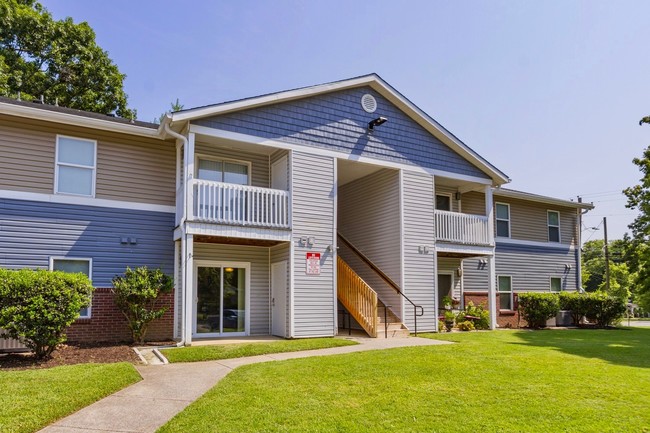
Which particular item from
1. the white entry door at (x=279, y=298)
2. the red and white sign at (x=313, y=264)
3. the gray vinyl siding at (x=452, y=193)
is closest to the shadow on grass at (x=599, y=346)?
the gray vinyl siding at (x=452, y=193)

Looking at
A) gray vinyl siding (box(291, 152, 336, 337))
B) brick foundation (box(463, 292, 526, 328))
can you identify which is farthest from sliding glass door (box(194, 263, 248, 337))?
brick foundation (box(463, 292, 526, 328))

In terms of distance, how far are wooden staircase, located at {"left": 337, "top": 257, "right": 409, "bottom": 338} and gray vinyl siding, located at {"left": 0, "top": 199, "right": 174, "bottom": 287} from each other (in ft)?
16.7

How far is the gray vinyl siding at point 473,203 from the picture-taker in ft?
64.1

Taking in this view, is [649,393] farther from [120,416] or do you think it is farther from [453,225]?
[453,225]

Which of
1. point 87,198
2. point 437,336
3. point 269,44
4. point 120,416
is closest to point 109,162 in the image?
point 87,198

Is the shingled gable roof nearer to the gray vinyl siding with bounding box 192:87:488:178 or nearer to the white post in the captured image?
the gray vinyl siding with bounding box 192:87:488:178

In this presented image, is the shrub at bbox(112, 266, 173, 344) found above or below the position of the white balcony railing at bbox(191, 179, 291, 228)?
below

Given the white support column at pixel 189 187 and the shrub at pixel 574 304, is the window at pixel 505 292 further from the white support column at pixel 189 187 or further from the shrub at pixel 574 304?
the white support column at pixel 189 187

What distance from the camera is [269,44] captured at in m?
15.0

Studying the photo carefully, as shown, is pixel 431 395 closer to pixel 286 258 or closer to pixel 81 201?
pixel 286 258

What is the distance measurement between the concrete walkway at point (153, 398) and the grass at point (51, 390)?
158 mm

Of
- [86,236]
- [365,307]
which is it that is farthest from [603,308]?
[86,236]

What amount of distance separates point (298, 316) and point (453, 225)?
670 centimetres

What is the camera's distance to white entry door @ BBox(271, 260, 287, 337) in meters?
13.5
